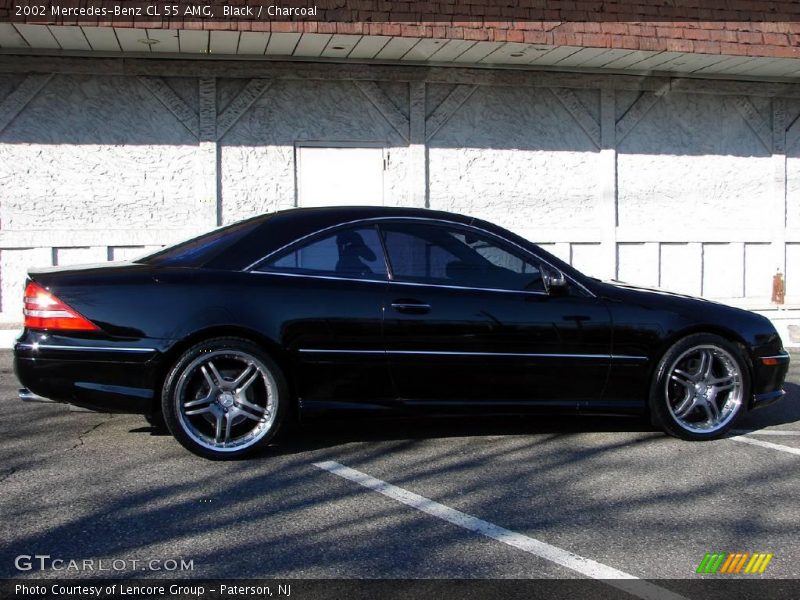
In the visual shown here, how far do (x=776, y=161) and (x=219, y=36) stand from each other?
9.19 m

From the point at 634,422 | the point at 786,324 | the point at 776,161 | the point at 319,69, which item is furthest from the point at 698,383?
the point at 776,161

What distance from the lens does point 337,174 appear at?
1243cm

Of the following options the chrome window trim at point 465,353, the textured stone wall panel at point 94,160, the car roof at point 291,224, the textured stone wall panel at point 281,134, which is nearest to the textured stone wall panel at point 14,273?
the textured stone wall panel at point 94,160

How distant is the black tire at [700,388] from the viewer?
532 cm

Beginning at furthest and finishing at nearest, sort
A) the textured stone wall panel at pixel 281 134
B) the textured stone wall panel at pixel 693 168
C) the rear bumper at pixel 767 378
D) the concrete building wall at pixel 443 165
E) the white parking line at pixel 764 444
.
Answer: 1. the textured stone wall panel at pixel 693 168
2. the textured stone wall panel at pixel 281 134
3. the concrete building wall at pixel 443 165
4. the rear bumper at pixel 767 378
5. the white parking line at pixel 764 444

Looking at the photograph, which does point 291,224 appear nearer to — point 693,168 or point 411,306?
point 411,306

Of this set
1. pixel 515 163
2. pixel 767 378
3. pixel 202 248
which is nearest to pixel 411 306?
pixel 202 248

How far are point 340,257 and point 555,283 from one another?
1.33 meters

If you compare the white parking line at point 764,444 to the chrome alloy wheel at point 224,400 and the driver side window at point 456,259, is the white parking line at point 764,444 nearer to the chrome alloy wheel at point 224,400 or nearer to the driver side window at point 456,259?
the driver side window at point 456,259

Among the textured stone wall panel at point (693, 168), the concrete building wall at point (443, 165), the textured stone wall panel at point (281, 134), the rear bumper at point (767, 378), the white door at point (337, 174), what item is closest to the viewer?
the rear bumper at point (767, 378)

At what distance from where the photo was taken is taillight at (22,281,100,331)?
15.3 ft

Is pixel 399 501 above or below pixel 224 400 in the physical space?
below

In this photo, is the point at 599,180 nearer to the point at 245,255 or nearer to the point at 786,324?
the point at 786,324

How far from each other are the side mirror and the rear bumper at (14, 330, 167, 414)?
93.0 inches
